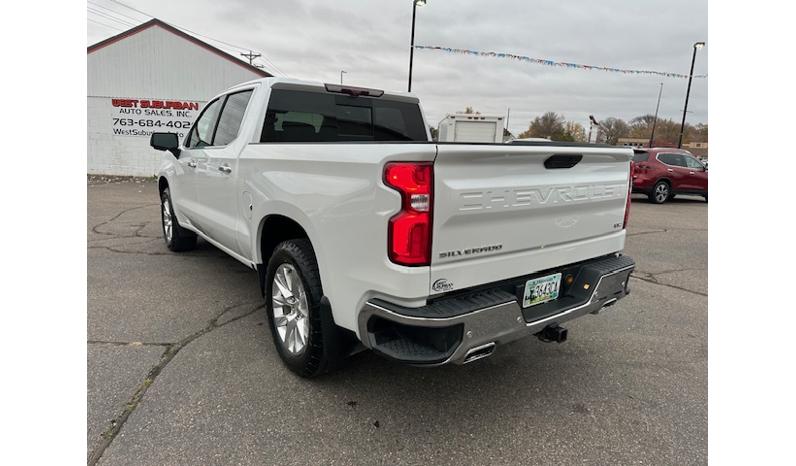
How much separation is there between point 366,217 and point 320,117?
2.11m

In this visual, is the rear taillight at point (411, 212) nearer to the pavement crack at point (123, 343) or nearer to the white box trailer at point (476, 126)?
the pavement crack at point (123, 343)

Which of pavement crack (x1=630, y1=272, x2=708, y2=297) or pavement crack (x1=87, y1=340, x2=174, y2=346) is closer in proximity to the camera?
pavement crack (x1=87, y1=340, x2=174, y2=346)

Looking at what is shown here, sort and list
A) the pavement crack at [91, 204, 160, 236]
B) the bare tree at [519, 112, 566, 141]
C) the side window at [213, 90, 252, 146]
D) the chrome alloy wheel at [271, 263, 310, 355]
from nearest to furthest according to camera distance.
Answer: the chrome alloy wheel at [271, 263, 310, 355]
the side window at [213, 90, 252, 146]
the pavement crack at [91, 204, 160, 236]
the bare tree at [519, 112, 566, 141]

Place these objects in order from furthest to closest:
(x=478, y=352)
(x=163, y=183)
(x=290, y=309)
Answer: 1. (x=163, y=183)
2. (x=290, y=309)
3. (x=478, y=352)

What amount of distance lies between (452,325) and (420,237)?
0.43 meters

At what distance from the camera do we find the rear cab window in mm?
3762

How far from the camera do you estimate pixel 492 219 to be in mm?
2291

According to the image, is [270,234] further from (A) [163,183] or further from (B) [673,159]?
(B) [673,159]

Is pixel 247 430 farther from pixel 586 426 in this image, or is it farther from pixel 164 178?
pixel 164 178

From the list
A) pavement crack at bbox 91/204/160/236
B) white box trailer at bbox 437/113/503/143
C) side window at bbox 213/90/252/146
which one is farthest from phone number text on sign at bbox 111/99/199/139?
side window at bbox 213/90/252/146

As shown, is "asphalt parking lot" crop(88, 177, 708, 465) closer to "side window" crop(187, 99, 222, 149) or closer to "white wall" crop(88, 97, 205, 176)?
"side window" crop(187, 99, 222, 149)

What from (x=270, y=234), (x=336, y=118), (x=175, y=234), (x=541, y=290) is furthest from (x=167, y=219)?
(x=541, y=290)

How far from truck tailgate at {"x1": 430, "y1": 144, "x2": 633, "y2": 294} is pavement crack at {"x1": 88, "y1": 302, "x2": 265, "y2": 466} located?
6.06 feet

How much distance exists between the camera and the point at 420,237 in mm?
2086
